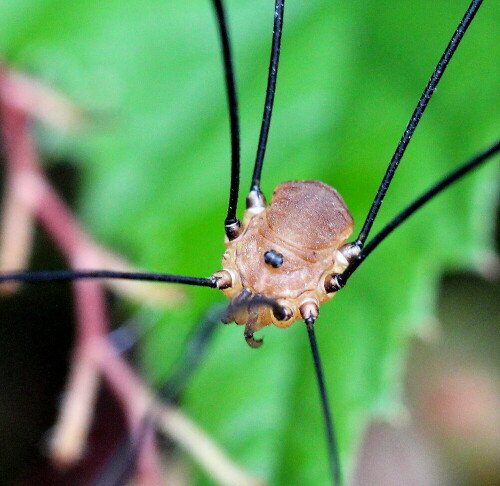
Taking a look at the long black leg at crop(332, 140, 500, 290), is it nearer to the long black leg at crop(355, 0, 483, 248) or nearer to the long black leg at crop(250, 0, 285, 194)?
the long black leg at crop(355, 0, 483, 248)

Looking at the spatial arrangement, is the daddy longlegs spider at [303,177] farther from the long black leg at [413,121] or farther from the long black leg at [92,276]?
the long black leg at [413,121]

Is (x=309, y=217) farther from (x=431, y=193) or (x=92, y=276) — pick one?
(x=92, y=276)

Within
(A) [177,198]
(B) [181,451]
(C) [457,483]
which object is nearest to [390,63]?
(A) [177,198]

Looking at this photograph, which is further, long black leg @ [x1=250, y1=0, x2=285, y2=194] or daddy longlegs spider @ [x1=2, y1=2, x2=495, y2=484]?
daddy longlegs spider @ [x1=2, y1=2, x2=495, y2=484]

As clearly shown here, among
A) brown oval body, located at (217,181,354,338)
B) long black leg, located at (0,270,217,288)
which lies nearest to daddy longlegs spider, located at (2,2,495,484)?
long black leg, located at (0,270,217,288)

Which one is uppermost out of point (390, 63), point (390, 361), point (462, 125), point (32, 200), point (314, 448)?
point (390, 63)

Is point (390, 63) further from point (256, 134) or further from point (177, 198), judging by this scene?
point (177, 198)
